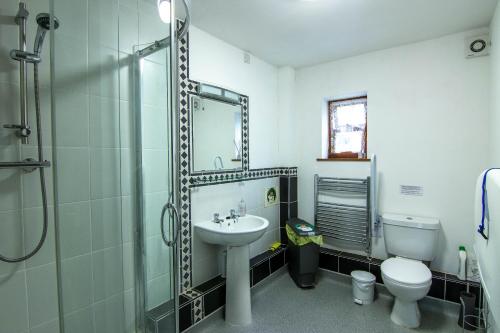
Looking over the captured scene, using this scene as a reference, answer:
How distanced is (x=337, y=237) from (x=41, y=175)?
259cm

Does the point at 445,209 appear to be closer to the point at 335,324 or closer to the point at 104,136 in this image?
the point at 335,324

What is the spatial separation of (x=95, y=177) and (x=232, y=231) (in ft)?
3.48

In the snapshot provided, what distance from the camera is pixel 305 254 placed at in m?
2.53

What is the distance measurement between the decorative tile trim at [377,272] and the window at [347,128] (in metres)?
1.07

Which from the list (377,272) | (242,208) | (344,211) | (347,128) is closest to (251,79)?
(347,128)

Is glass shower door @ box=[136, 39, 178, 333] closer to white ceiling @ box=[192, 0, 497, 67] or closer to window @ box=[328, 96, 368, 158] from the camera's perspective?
white ceiling @ box=[192, 0, 497, 67]

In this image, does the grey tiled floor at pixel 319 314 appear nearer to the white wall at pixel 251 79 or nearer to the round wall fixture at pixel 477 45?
the white wall at pixel 251 79

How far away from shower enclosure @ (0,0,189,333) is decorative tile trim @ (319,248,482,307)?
1.88 metres

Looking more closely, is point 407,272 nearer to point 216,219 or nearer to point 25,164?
point 216,219

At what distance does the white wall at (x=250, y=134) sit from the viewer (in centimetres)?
213

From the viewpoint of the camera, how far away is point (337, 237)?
9.12 feet

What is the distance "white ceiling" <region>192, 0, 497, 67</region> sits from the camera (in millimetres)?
1776

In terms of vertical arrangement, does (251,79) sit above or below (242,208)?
above

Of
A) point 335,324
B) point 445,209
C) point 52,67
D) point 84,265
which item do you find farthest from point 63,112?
point 445,209
